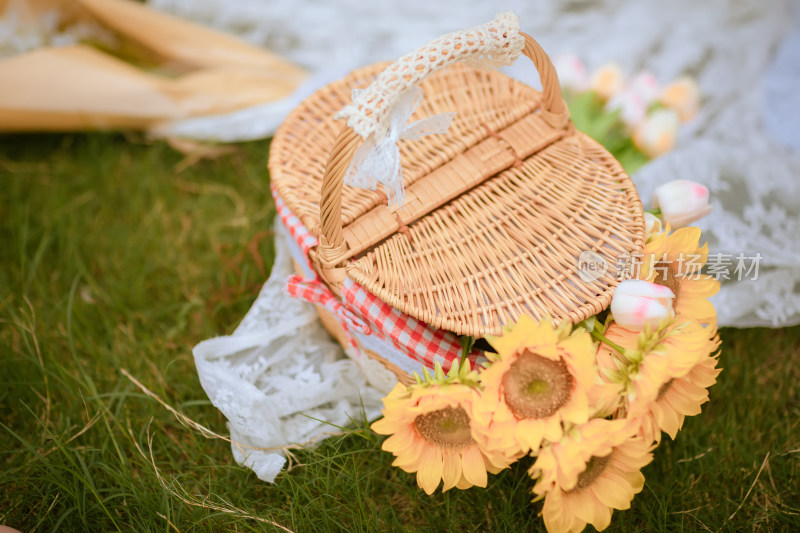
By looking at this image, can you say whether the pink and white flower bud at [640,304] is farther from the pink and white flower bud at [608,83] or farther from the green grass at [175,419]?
the pink and white flower bud at [608,83]

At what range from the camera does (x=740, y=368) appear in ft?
3.92

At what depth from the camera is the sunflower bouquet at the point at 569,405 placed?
73cm

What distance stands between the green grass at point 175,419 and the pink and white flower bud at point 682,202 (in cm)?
41

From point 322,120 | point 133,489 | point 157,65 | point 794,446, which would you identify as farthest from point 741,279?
point 157,65

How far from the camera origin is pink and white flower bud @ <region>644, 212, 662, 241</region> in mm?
944

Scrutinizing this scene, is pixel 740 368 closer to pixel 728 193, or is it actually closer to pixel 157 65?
pixel 728 193

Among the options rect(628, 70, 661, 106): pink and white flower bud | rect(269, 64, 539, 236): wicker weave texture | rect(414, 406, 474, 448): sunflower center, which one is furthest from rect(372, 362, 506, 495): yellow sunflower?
rect(628, 70, 661, 106): pink and white flower bud

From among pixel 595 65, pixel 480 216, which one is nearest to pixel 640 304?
pixel 480 216

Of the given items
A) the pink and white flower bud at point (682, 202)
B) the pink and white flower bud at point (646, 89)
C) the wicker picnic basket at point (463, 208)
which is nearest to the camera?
the wicker picnic basket at point (463, 208)

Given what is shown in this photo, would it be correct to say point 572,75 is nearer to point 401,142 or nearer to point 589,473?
point 401,142

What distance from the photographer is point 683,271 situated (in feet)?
2.89

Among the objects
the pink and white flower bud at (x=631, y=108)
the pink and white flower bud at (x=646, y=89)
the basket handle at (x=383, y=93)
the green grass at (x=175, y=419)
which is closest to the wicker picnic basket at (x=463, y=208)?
the basket handle at (x=383, y=93)

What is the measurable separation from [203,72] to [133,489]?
123 centimetres

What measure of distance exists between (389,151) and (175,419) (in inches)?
27.2
